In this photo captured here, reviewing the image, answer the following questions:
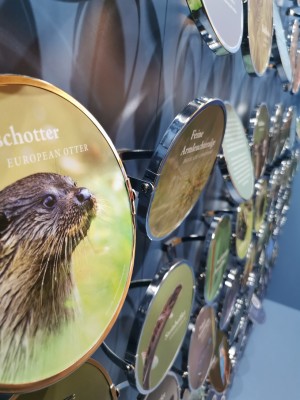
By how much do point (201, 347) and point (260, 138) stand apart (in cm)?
73

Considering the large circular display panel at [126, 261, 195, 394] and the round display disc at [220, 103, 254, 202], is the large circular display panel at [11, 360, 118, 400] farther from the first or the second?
the round display disc at [220, 103, 254, 202]

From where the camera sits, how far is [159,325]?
709 millimetres

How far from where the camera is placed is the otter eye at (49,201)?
13.2 inches

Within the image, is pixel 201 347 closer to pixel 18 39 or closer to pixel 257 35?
pixel 257 35

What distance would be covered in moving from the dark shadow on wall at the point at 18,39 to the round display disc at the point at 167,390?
675 mm

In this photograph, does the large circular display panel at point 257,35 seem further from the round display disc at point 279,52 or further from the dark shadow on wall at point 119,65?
the dark shadow on wall at point 119,65

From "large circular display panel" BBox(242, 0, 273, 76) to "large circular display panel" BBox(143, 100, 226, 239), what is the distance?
0.32 metres

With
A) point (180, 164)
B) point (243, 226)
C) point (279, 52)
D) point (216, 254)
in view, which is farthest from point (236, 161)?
point (279, 52)

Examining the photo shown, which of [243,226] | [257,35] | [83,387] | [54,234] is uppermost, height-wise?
[257,35]

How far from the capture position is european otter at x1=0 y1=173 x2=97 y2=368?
11.8 inches

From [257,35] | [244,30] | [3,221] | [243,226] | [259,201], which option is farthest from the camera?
[259,201]

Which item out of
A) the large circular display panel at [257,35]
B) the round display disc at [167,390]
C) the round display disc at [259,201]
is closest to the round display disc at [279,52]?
the large circular display panel at [257,35]

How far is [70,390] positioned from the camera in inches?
19.1

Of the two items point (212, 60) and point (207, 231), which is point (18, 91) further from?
point (207, 231)
